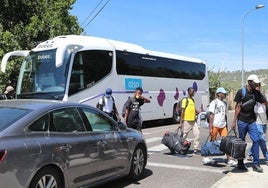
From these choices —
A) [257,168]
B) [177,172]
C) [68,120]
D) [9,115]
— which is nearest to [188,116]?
[177,172]

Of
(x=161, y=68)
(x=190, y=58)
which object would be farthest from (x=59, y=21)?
(x=190, y=58)

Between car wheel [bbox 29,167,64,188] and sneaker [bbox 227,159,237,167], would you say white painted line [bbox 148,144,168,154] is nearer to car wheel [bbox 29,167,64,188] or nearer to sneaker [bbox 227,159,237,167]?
sneaker [bbox 227,159,237,167]

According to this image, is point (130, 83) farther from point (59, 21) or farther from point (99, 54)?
point (59, 21)

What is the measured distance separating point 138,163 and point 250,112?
8.16 feet

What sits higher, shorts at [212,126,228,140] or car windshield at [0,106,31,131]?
car windshield at [0,106,31,131]

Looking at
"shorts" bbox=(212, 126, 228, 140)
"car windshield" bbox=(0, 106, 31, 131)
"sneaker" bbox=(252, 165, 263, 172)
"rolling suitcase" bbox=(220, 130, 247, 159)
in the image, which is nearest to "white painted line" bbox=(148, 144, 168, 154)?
"shorts" bbox=(212, 126, 228, 140)

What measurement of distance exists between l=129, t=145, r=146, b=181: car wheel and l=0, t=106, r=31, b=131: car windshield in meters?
2.74

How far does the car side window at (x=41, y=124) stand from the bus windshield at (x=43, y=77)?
27.8ft

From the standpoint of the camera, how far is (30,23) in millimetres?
21719

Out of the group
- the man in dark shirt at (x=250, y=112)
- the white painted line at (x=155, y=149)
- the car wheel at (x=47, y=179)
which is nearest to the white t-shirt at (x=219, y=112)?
the man in dark shirt at (x=250, y=112)

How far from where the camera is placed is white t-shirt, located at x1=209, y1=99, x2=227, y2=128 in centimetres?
1005

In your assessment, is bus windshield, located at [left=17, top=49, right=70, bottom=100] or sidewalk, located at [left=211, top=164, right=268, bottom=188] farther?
bus windshield, located at [left=17, top=49, right=70, bottom=100]

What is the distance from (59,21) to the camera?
21.8 metres

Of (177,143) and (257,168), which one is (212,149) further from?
(177,143)
